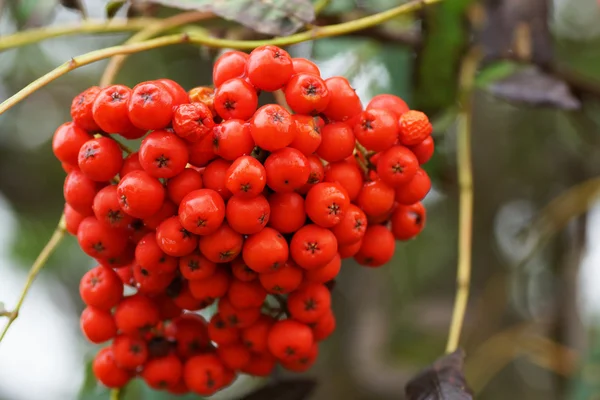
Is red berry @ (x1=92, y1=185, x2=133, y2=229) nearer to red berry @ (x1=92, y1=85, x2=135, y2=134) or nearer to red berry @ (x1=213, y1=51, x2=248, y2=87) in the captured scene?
red berry @ (x1=92, y1=85, x2=135, y2=134)

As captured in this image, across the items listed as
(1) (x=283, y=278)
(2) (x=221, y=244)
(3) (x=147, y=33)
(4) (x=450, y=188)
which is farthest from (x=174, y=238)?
(4) (x=450, y=188)

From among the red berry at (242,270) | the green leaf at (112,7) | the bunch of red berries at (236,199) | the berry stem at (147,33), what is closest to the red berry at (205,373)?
the bunch of red berries at (236,199)

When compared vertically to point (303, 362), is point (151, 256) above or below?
above

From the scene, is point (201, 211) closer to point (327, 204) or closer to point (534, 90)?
point (327, 204)

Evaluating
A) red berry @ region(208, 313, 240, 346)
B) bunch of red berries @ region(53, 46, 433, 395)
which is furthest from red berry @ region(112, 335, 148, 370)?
red berry @ region(208, 313, 240, 346)

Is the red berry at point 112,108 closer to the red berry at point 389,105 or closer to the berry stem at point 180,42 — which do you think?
the berry stem at point 180,42
